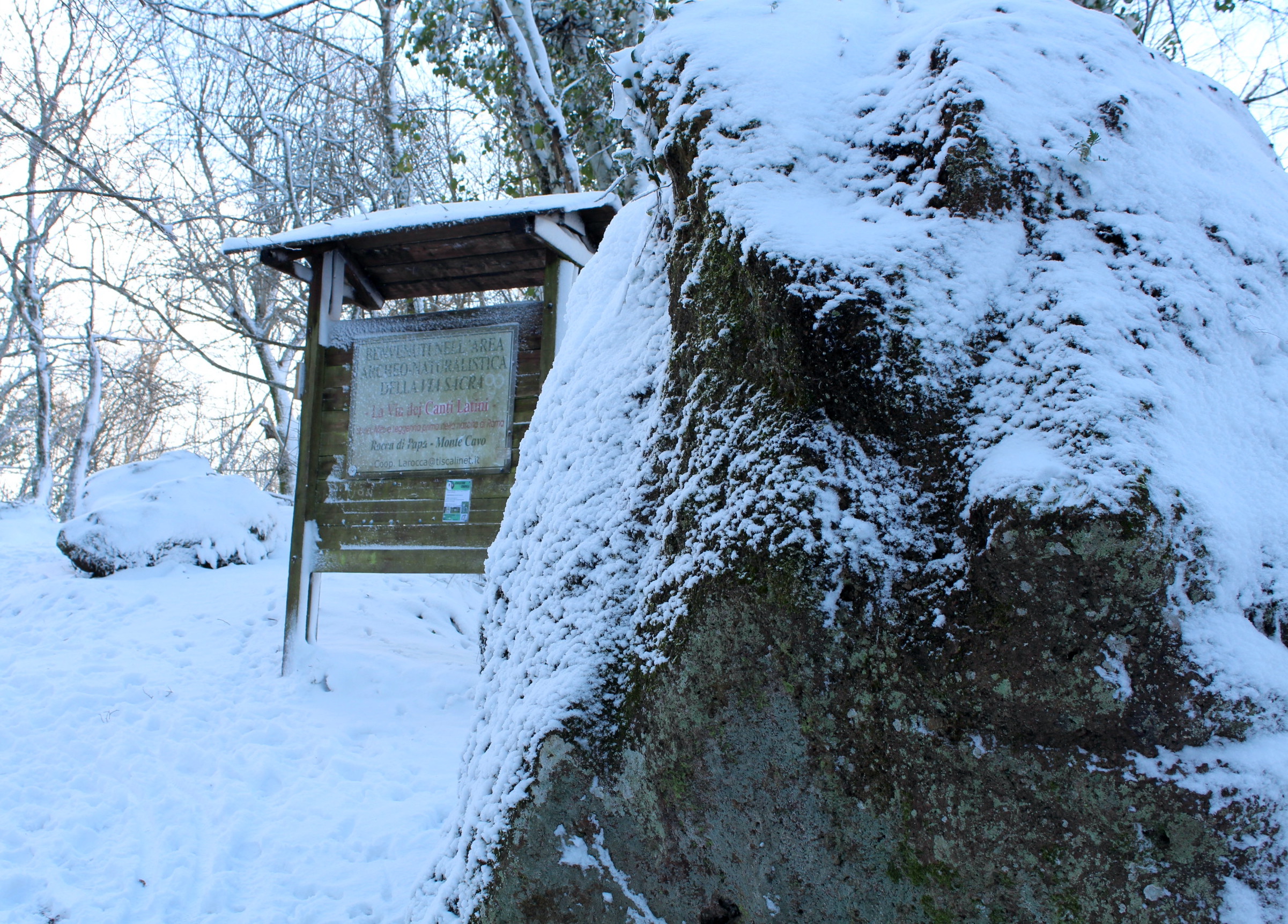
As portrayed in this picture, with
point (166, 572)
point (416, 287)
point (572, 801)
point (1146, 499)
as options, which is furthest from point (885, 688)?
Result: point (166, 572)

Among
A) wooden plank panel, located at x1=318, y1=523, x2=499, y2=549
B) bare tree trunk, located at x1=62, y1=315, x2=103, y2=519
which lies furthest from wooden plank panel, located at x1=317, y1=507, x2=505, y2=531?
bare tree trunk, located at x1=62, y1=315, x2=103, y2=519

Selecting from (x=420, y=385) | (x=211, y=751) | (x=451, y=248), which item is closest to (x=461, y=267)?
(x=451, y=248)

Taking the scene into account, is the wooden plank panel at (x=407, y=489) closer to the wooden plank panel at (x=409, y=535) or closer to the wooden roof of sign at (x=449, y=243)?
the wooden plank panel at (x=409, y=535)

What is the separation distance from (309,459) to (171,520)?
3.01 meters

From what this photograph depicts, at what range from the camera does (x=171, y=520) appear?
294 inches

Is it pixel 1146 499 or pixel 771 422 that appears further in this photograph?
pixel 771 422

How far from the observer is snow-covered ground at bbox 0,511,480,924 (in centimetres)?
330

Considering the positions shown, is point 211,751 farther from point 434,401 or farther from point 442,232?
point 442,232

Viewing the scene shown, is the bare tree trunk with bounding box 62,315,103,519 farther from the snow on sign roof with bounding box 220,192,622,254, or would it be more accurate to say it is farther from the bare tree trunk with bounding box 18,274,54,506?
the snow on sign roof with bounding box 220,192,622,254

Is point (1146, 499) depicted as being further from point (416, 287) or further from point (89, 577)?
point (89, 577)

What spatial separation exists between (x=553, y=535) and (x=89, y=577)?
6656 millimetres

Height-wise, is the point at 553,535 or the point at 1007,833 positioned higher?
the point at 553,535

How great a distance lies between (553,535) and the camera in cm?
209

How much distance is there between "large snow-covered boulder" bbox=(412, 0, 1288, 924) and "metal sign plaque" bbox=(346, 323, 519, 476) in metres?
3.07
